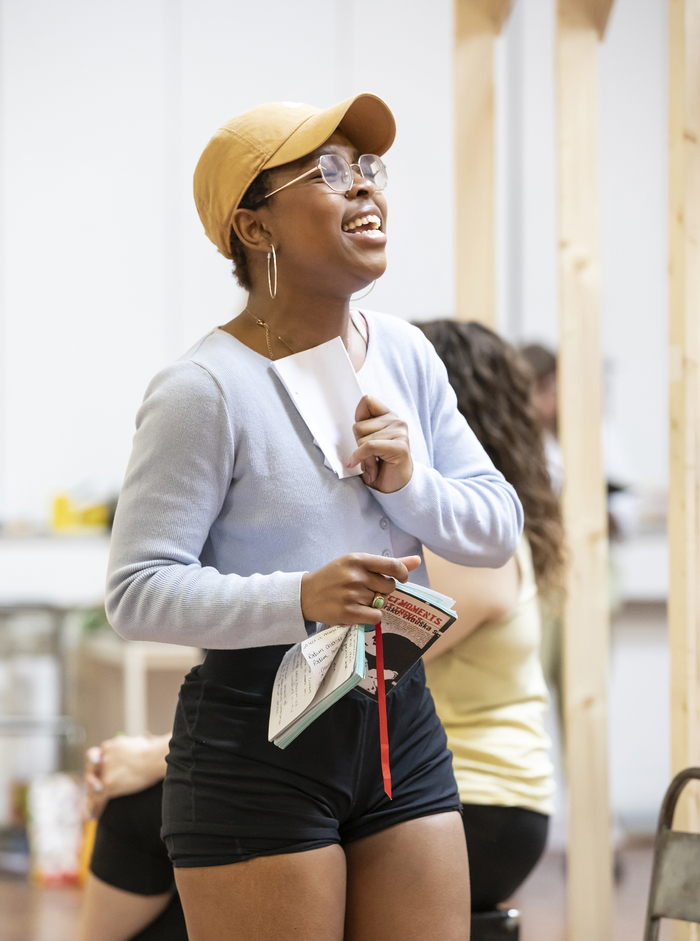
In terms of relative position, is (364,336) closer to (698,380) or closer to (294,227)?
(294,227)

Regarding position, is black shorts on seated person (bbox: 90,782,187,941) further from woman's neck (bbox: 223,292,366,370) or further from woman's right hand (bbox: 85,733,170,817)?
woman's neck (bbox: 223,292,366,370)

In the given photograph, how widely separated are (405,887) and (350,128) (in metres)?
0.86

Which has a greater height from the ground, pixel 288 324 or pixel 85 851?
pixel 288 324

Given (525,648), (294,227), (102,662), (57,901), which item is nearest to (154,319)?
(102,662)

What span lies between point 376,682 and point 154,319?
352 centimetres

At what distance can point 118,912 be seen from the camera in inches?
65.1

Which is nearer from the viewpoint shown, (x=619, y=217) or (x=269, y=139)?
(x=269, y=139)

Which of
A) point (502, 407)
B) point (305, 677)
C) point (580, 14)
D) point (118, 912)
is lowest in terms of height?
point (118, 912)

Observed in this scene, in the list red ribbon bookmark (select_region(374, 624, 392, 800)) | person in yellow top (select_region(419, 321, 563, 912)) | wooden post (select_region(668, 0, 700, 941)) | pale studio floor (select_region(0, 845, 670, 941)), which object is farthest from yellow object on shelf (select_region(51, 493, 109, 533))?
red ribbon bookmark (select_region(374, 624, 392, 800))

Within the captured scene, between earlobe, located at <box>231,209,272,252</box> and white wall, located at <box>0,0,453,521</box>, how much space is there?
3.22 meters

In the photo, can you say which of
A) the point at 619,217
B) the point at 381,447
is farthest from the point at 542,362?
the point at 381,447

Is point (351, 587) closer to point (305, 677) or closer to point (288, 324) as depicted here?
point (305, 677)

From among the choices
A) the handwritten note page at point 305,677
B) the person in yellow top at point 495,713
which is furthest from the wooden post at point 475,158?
the handwritten note page at point 305,677

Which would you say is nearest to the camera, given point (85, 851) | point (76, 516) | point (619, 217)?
point (85, 851)
